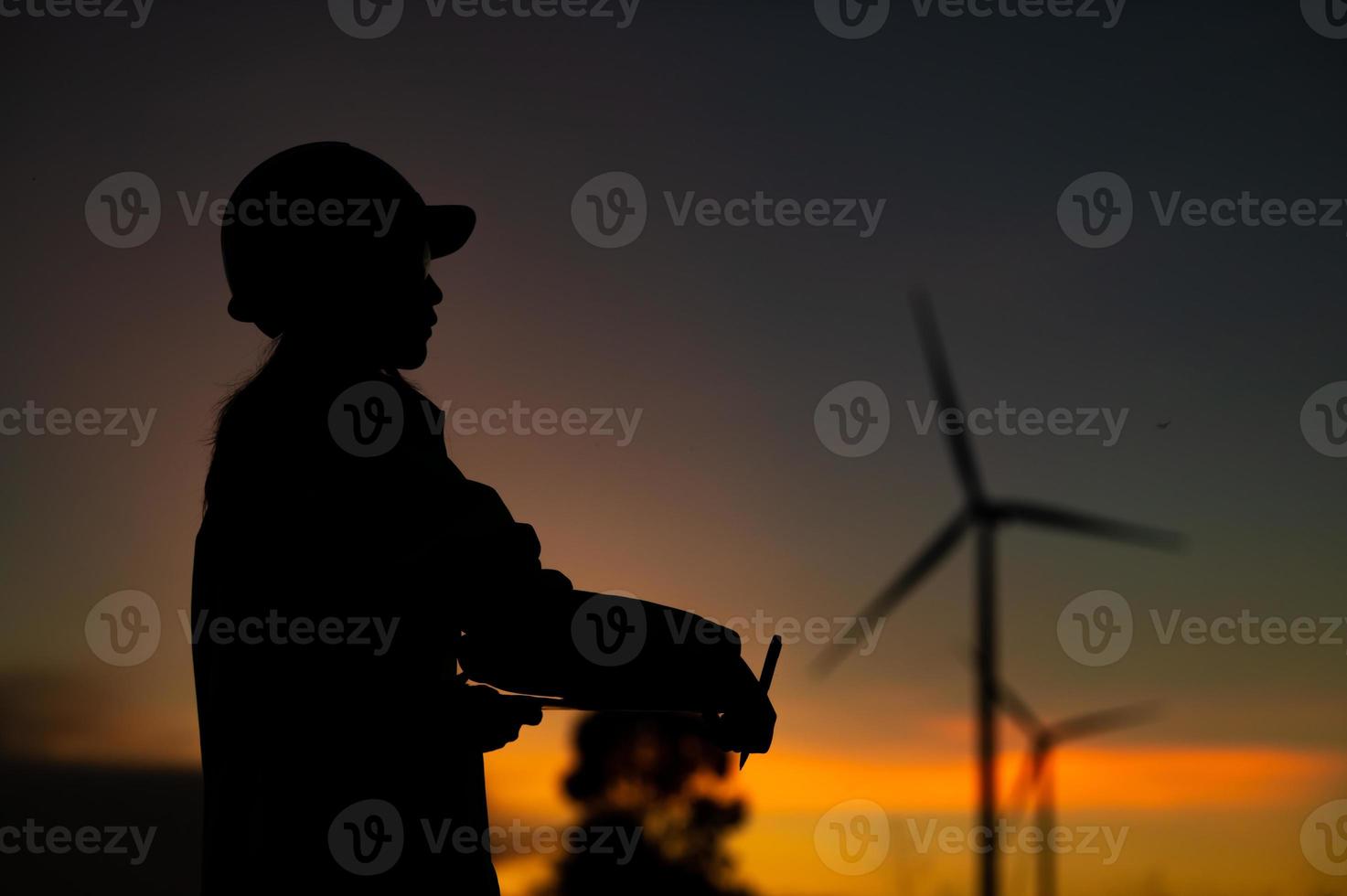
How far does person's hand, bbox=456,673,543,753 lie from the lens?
3.22m

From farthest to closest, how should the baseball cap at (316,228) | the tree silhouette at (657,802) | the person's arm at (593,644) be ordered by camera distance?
the tree silhouette at (657,802) < the baseball cap at (316,228) < the person's arm at (593,644)

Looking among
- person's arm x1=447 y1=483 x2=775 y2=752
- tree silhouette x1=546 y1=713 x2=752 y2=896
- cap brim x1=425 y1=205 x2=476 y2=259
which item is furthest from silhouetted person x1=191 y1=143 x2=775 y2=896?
tree silhouette x1=546 y1=713 x2=752 y2=896

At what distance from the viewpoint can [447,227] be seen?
378 centimetres

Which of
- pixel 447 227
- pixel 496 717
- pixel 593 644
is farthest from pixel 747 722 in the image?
pixel 447 227

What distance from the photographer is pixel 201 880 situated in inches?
138

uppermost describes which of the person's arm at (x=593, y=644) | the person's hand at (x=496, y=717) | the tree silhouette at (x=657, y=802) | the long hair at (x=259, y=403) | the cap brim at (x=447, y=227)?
the tree silhouette at (x=657, y=802)

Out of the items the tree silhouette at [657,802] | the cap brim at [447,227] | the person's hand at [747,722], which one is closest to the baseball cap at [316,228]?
the cap brim at [447,227]

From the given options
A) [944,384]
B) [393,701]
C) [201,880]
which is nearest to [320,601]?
[393,701]

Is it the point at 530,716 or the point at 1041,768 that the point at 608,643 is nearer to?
the point at 530,716

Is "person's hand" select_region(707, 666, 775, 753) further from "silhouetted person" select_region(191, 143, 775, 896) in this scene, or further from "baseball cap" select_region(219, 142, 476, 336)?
"baseball cap" select_region(219, 142, 476, 336)

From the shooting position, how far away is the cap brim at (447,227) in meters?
3.75

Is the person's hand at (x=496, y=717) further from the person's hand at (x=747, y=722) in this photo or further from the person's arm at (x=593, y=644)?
the person's hand at (x=747, y=722)

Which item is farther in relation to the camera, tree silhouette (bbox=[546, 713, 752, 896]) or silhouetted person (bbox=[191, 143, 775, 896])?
tree silhouette (bbox=[546, 713, 752, 896])

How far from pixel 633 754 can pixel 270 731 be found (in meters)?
63.0
